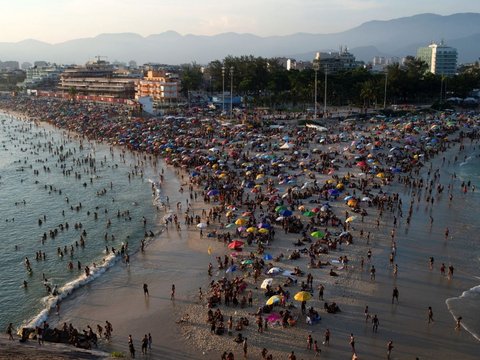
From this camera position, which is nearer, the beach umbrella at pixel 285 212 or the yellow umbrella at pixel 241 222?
the yellow umbrella at pixel 241 222

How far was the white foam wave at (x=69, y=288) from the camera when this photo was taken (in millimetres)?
20009

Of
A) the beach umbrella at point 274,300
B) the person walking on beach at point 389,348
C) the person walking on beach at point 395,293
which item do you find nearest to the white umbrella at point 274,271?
the beach umbrella at point 274,300

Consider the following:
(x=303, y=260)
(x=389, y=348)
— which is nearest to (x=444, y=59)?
(x=303, y=260)

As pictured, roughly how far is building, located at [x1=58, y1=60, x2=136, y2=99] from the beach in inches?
2731

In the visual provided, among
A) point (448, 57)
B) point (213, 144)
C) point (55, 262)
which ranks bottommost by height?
point (55, 262)

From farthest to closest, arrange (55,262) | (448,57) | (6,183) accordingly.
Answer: (448,57) → (6,183) → (55,262)

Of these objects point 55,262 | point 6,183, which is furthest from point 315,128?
point 55,262

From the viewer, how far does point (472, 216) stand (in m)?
31.8

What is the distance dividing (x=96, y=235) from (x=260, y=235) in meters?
11.3

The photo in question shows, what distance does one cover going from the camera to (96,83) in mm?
119500

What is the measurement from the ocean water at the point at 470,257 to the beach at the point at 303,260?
159 mm

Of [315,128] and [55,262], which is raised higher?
[315,128]

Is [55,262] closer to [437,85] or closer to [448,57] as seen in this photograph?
[437,85]

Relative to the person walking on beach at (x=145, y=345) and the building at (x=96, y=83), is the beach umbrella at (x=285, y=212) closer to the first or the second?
Answer: the person walking on beach at (x=145, y=345)
